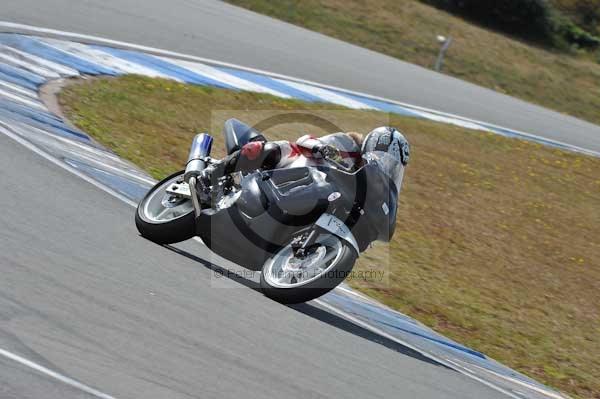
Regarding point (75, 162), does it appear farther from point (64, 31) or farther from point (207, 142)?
point (64, 31)

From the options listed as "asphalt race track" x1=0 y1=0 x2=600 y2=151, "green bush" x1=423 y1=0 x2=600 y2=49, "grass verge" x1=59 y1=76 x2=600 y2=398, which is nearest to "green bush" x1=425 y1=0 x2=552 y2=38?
"green bush" x1=423 y1=0 x2=600 y2=49


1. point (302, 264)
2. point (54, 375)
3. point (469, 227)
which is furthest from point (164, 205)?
point (469, 227)

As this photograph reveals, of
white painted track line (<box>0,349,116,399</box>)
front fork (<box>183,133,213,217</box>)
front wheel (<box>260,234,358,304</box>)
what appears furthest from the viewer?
front fork (<box>183,133,213,217</box>)

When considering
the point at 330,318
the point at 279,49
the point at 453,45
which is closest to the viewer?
the point at 330,318

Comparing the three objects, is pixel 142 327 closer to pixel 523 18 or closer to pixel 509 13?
pixel 509 13

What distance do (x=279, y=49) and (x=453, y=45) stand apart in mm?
8443

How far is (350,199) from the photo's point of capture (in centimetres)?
677

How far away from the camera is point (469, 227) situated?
1271cm

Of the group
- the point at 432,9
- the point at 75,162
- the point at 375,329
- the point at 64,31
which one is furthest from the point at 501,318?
the point at 432,9

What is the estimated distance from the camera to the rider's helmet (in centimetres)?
687

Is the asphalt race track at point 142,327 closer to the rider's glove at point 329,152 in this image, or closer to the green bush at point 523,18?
the rider's glove at point 329,152

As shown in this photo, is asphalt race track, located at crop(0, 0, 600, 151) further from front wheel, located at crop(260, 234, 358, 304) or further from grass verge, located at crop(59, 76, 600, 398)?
front wheel, located at crop(260, 234, 358, 304)

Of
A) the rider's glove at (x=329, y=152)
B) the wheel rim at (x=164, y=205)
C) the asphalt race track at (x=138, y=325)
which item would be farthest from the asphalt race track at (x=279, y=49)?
the rider's glove at (x=329, y=152)

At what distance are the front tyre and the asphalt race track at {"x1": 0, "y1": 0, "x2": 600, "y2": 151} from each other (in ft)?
22.5
